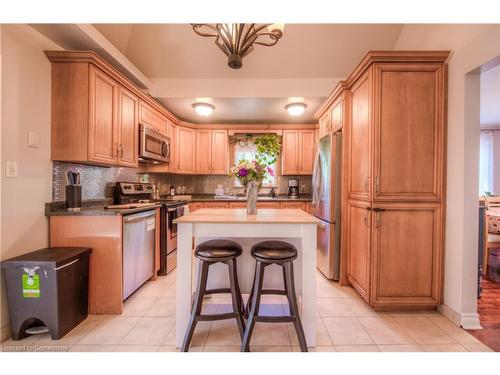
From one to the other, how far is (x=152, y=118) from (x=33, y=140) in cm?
166

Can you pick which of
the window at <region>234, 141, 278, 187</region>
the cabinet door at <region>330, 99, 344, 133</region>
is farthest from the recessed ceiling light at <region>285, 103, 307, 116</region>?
the window at <region>234, 141, 278, 187</region>

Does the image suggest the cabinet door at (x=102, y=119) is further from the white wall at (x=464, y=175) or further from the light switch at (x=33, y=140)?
the white wall at (x=464, y=175)

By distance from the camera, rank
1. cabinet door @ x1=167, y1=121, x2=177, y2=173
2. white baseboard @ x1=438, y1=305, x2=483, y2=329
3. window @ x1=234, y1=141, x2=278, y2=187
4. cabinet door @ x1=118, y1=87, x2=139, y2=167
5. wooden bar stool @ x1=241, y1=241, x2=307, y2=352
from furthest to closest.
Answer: window @ x1=234, y1=141, x2=278, y2=187, cabinet door @ x1=167, y1=121, x2=177, y2=173, cabinet door @ x1=118, y1=87, x2=139, y2=167, white baseboard @ x1=438, y1=305, x2=483, y2=329, wooden bar stool @ x1=241, y1=241, x2=307, y2=352

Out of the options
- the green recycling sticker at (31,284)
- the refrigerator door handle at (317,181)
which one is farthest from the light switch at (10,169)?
the refrigerator door handle at (317,181)

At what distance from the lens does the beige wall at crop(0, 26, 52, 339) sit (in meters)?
1.72

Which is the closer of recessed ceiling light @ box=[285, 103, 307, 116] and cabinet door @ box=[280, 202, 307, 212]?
recessed ceiling light @ box=[285, 103, 307, 116]

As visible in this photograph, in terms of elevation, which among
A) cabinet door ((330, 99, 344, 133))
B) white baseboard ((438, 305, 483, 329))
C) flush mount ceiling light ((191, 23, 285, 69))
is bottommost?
white baseboard ((438, 305, 483, 329))

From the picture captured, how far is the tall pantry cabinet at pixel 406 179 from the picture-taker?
6.88ft

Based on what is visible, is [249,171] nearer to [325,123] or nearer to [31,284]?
[31,284]

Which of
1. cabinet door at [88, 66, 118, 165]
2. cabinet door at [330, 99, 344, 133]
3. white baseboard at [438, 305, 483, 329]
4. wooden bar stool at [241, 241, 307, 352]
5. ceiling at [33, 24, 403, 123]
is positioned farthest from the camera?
ceiling at [33, 24, 403, 123]

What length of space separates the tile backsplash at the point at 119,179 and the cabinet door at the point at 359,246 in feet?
7.48

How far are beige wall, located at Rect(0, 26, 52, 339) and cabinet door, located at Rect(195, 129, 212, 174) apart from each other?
2.66 metres

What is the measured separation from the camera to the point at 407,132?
2117mm

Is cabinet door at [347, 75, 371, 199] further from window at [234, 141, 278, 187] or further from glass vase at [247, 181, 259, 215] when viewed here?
window at [234, 141, 278, 187]
